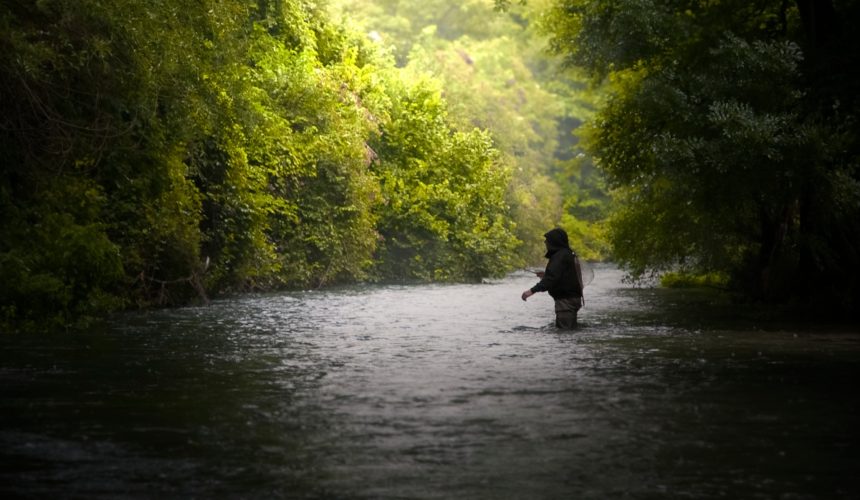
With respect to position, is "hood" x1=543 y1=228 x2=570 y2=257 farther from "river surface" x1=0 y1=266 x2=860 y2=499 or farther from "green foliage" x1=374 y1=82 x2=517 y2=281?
"green foliage" x1=374 y1=82 x2=517 y2=281

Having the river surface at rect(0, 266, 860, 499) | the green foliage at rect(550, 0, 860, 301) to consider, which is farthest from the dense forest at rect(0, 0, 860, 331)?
the river surface at rect(0, 266, 860, 499)

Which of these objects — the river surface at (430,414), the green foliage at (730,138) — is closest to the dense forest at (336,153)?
the green foliage at (730,138)

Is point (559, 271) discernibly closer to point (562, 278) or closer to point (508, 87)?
point (562, 278)

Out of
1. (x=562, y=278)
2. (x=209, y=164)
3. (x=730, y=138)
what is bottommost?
(x=562, y=278)

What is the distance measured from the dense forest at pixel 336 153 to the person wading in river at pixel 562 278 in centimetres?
318

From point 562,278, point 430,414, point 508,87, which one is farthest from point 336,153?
point 508,87

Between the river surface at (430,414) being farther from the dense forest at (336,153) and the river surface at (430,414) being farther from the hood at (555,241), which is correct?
the dense forest at (336,153)

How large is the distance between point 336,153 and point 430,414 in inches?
1028

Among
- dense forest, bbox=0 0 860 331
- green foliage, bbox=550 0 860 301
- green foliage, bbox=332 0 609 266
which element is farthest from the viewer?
green foliage, bbox=332 0 609 266

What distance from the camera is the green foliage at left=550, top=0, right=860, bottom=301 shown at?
19.8m

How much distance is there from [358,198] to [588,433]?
28061 millimetres

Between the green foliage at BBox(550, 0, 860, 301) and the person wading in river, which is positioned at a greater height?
the green foliage at BBox(550, 0, 860, 301)

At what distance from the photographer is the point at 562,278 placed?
18.7m

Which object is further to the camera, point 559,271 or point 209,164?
point 209,164
